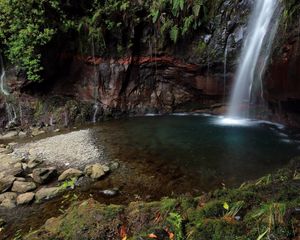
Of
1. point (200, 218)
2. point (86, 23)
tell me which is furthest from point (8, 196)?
point (86, 23)

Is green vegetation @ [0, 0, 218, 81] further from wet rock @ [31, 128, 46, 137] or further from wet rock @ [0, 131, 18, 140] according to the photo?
wet rock @ [0, 131, 18, 140]

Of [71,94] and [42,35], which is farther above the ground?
[42,35]

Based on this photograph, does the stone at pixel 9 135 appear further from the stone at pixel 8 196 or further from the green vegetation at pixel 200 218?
the green vegetation at pixel 200 218

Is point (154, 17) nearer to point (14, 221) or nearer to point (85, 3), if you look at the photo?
point (85, 3)

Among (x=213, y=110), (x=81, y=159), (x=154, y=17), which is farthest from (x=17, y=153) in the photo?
(x=213, y=110)

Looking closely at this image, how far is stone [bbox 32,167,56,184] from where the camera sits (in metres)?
7.61

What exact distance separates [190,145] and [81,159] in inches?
147

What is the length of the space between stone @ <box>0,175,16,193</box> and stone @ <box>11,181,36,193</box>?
14 cm

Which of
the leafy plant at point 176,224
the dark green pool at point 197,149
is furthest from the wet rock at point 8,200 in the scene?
the leafy plant at point 176,224

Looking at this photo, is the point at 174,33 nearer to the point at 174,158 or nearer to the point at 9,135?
the point at 174,158

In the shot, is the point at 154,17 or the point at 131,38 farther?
the point at 131,38

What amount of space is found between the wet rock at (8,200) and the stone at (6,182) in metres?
0.34

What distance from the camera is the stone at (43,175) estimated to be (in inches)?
300

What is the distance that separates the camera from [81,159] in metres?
8.96
